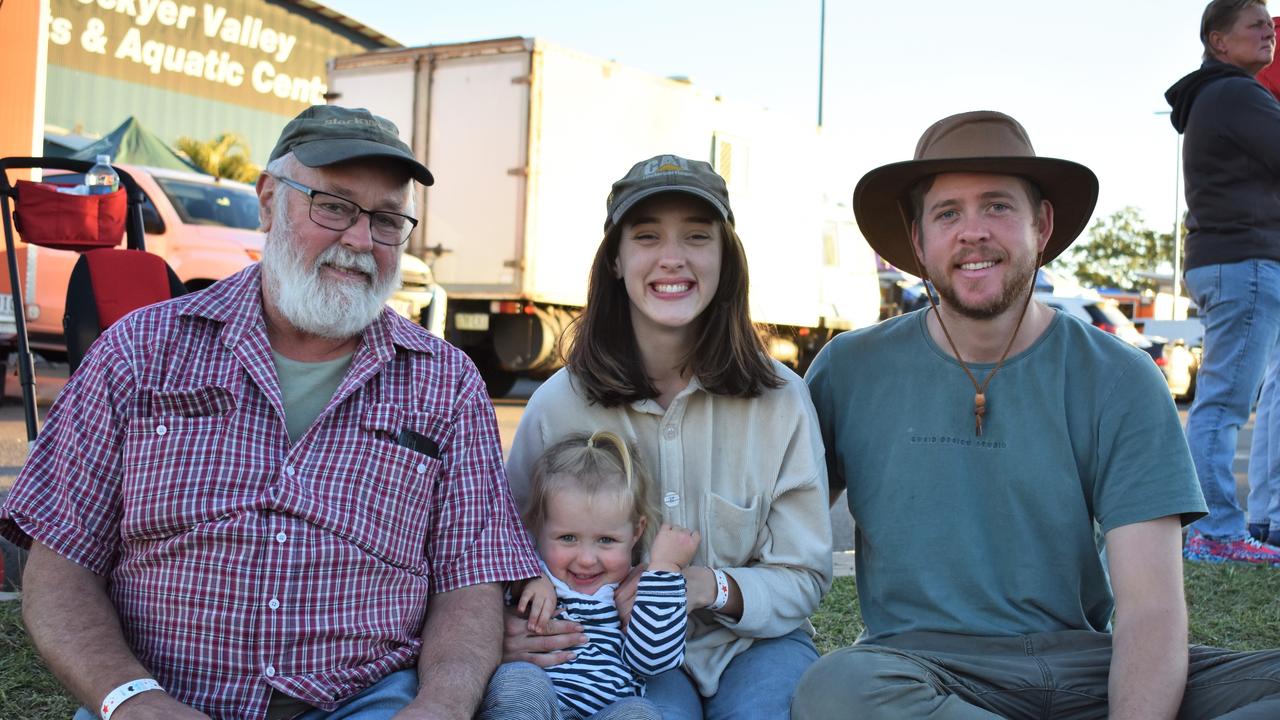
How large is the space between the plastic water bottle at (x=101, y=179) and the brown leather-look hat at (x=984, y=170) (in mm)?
3465

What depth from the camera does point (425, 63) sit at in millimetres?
13688

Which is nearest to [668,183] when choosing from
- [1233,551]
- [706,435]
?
[706,435]

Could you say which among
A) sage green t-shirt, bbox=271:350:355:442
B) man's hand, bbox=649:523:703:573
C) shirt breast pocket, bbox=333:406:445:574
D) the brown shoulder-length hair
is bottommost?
man's hand, bbox=649:523:703:573

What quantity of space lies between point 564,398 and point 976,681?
1.25 meters

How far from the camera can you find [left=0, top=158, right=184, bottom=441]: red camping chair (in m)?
4.28

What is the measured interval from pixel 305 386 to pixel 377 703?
749 millimetres

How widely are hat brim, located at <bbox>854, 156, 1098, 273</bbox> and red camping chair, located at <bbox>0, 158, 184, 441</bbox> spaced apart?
8.64ft

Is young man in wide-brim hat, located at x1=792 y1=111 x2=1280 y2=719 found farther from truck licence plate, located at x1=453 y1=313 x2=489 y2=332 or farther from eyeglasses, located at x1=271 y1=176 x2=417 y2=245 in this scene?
truck licence plate, located at x1=453 y1=313 x2=489 y2=332

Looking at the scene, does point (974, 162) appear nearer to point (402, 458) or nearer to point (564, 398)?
point (564, 398)

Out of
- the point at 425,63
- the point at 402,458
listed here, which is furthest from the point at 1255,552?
the point at 425,63

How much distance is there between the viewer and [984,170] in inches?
114

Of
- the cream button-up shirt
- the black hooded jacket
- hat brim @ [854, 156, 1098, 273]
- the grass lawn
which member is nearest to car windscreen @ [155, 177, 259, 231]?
the grass lawn

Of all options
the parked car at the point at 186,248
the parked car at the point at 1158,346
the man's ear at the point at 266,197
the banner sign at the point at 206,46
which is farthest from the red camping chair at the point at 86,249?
the banner sign at the point at 206,46

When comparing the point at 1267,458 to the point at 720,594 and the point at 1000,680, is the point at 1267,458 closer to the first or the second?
the point at 1000,680
